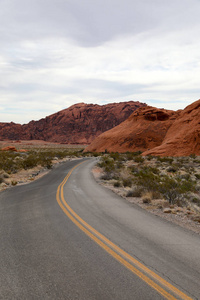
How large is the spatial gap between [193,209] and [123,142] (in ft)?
166

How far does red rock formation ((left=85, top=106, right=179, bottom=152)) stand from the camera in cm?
5694

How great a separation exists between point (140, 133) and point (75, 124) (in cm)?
10560

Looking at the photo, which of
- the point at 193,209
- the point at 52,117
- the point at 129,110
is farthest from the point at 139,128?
the point at 52,117

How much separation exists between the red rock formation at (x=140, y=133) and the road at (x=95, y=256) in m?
49.1

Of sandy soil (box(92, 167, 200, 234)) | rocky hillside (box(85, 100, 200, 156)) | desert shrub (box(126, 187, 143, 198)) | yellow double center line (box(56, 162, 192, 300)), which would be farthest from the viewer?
rocky hillside (box(85, 100, 200, 156))

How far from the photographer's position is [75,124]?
6299 inches

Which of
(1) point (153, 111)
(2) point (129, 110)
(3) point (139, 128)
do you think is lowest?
(3) point (139, 128)

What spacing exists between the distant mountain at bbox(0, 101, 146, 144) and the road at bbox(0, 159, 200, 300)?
455 ft

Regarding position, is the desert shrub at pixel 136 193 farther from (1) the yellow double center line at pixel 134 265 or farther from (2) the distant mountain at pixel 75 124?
(2) the distant mountain at pixel 75 124

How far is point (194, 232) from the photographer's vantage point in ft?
22.2

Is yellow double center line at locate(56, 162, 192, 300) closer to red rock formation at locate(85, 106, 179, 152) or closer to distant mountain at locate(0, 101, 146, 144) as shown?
red rock formation at locate(85, 106, 179, 152)

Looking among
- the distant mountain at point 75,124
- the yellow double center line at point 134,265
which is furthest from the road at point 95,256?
the distant mountain at point 75,124

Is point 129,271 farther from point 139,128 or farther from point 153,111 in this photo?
point 153,111

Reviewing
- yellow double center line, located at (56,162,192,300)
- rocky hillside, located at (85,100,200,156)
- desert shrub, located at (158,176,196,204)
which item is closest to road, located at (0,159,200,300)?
yellow double center line, located at (56,162,192,300)
